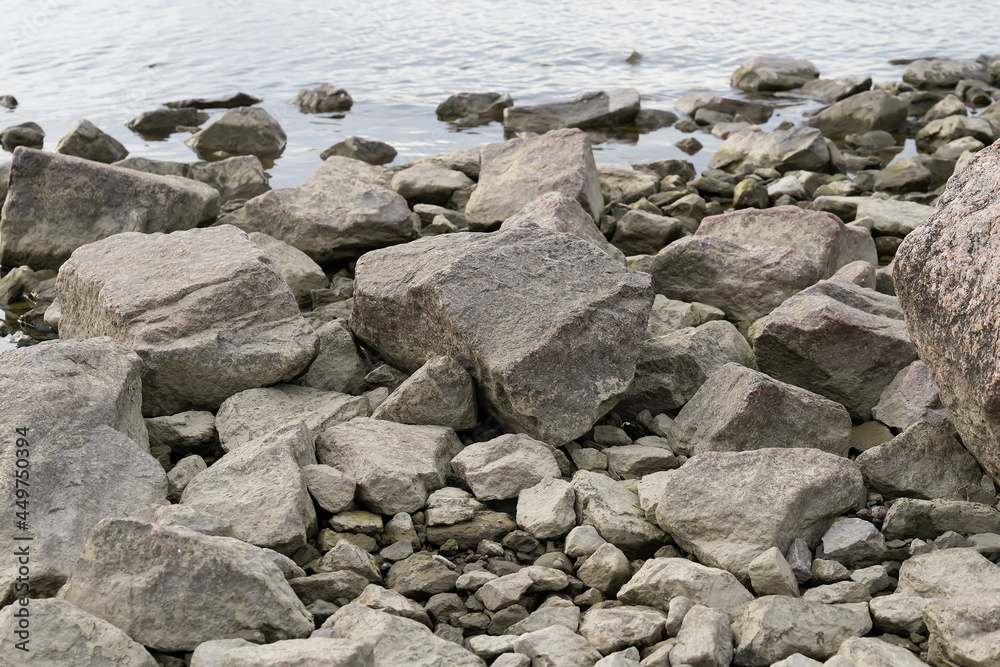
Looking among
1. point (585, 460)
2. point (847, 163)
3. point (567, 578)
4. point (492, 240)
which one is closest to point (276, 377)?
point (492, 240)

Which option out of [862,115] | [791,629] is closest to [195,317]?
[791,629]

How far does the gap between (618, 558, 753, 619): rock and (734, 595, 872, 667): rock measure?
0.10m

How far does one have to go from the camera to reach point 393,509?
144 inches

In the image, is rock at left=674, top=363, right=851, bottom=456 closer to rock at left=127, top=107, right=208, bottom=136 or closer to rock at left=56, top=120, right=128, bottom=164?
rock at left=56, top=120, right=128, bottom=164

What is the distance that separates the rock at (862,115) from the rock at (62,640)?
971 cm

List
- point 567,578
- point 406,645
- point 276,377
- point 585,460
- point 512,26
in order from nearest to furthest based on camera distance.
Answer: point 406,645 → point 567,578 → point 585,460 → point 276,377 → point 512,26

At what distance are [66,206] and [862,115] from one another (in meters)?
8.34

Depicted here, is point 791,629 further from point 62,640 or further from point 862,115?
point 862,115

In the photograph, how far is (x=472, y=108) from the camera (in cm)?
1206

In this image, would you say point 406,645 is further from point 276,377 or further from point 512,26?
point 512,26

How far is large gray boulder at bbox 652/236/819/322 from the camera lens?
5.55 meters

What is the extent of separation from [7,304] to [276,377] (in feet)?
9.13

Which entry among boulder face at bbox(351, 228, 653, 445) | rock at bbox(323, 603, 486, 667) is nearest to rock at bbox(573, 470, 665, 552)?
boulder face at bbox(351, 228, 653, 445)

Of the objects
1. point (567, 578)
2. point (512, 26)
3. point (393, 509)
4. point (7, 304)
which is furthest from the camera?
point (512, 26)
